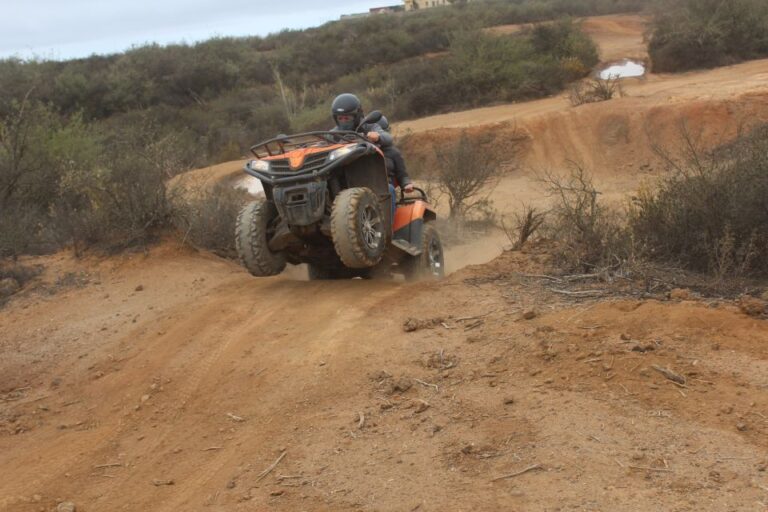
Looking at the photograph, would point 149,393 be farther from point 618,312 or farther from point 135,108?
point 135,108

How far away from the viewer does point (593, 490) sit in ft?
12.4

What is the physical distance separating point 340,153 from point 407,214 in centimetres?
128

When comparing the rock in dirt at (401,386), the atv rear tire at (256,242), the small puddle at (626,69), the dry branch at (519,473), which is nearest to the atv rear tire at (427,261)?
the atv rear tire at (256,242)

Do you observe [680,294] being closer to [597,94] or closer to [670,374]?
[670,374]

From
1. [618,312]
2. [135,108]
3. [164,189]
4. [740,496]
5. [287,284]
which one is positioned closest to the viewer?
[740,496]

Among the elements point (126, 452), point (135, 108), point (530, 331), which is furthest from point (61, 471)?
point (135, 108)

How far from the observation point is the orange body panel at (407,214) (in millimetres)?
8430

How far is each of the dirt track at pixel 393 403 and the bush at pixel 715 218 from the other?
1.05 m

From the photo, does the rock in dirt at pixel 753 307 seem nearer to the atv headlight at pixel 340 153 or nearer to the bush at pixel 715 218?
the bush at pixel 715 218

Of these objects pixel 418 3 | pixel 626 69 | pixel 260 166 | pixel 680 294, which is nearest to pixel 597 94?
pixel 626 69

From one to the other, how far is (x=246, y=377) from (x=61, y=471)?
1.45 metres

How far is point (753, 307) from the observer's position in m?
5.39

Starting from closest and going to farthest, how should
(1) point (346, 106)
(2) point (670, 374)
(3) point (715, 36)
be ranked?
(2) point (670, 374) < (1) point (346, 106) < (3) point (715, 36)

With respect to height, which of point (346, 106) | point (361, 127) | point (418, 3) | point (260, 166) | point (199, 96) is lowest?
point (260, 166)
